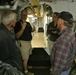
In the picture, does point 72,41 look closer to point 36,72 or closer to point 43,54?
point 36,72

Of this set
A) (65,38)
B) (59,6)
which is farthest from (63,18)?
(59,6)

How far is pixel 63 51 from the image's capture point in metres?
2.65

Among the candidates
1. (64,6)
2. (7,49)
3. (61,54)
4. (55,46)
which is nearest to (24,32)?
(55,46)

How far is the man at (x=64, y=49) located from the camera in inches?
104

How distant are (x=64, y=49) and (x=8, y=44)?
0.74 metres

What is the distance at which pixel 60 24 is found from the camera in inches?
110

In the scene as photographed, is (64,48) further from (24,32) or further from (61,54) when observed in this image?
(24,32)

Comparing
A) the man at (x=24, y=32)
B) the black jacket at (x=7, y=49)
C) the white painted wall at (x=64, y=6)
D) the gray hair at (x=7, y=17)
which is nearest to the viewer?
the black jacket at (x=7, y=49)

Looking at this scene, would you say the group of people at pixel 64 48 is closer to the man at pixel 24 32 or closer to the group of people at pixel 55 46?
the group of people at pixel 55 46

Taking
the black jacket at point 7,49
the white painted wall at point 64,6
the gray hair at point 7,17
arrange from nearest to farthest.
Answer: the black jacket at point 7,49
the gray hair at point 7,17
the white painted wall at point 64,6

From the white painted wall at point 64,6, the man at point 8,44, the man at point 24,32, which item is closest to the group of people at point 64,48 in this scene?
the man at point 8,44

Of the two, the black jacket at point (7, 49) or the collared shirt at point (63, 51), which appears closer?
the black jacket at point (7, 49)

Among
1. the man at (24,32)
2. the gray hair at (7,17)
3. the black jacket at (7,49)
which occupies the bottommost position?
the man at (24,32)

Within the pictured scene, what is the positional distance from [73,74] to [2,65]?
1625mm
